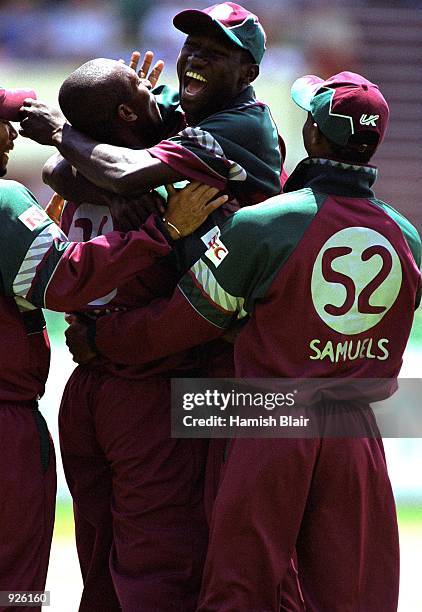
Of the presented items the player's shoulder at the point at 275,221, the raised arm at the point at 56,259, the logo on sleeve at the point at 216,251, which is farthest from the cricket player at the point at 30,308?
the player's shoulder at the point at 275,221

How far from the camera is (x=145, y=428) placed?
345cm

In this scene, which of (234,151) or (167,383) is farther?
(167,383)

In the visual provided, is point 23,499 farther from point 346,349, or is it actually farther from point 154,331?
point 346,349

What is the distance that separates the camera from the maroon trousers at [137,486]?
3.38m

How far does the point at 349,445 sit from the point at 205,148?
892 mm

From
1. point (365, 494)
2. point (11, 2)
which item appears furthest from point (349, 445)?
point (11, 2)

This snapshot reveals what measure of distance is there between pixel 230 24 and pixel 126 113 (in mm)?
395

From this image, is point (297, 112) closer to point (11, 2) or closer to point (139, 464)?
point (11, 2)

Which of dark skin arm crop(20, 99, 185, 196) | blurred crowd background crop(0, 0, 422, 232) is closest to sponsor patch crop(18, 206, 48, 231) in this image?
dark skin arm crop(20, 99, 185, 196)

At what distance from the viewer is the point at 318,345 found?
10.4ft

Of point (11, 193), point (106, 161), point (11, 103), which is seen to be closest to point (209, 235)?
point (106, 161)

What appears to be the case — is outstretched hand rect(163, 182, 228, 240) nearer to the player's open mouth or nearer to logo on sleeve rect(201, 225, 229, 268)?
logo on sleeve rect(201, 225, 229, 268)

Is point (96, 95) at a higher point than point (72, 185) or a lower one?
higher

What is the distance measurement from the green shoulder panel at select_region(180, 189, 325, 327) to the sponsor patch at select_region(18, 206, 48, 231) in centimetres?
43
